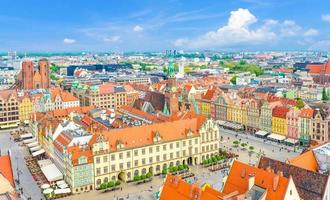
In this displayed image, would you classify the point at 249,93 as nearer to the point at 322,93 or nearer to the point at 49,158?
the point at 322,93

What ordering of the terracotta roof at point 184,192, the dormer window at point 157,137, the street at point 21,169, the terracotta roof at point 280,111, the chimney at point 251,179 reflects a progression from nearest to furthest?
the terracotta roof at point 184,192, the chimney at point 251,179, the street at point 21,169, the dormer window at point 157,137, the terracotta roof at point 280,111

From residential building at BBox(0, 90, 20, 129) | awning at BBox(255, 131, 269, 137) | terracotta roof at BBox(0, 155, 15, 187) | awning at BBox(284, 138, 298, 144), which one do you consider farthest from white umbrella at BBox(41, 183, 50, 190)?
residential building at BBox(0, 90, 20, 129)

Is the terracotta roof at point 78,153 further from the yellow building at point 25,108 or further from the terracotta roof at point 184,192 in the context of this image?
the yellow building at point 25,108

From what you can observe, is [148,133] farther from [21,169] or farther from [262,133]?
[262,133]

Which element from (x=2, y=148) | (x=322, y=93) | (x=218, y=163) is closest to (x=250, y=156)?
(x=218, y=163)

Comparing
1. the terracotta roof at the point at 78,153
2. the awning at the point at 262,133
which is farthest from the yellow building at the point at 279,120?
the terracotta roof at the point at 78,153

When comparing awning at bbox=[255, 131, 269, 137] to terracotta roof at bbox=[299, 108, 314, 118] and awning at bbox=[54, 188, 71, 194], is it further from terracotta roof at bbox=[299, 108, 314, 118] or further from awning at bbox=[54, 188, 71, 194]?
awning at bbox=[54, 188, 71, 194]
